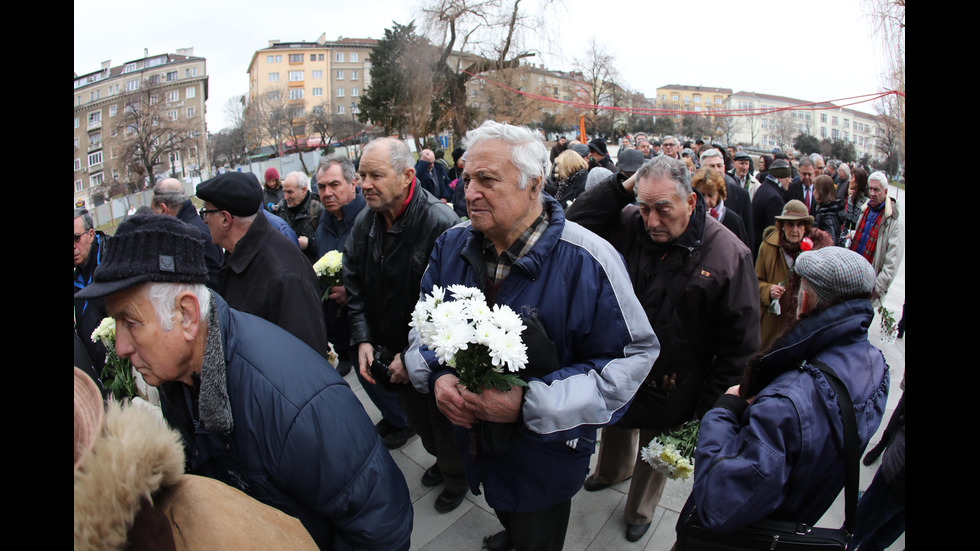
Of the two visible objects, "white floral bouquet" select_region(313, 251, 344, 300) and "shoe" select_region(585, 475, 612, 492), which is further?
"white floral bouquet" select_region(313, 251, 344, 300)

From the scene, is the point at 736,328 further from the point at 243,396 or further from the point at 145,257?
the point at 145,257

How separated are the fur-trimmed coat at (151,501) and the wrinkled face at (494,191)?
137cm

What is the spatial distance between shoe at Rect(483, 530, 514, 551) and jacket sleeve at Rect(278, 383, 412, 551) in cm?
139

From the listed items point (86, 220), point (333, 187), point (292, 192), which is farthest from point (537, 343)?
point (292, 192)

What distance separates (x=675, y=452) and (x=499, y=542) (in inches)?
46.1

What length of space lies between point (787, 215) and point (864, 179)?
3995mm

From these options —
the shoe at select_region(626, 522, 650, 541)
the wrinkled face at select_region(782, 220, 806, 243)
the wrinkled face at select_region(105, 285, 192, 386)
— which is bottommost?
the shoe at select_region(626, 522, 650, 541)

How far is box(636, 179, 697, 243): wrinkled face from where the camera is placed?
2.71 meters

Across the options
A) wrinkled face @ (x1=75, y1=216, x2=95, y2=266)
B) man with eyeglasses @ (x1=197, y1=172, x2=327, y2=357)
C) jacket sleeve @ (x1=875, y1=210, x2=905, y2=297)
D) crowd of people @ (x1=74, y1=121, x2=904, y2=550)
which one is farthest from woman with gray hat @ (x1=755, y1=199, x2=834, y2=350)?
wrinkled face @ (x1=75, y1=216, x2=95, y2=266)

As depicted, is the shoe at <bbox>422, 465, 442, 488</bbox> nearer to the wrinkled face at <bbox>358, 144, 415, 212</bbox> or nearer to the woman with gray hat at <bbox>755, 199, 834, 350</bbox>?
the wrinkled face at <bbox>358, 144, 415, 212</bbox>

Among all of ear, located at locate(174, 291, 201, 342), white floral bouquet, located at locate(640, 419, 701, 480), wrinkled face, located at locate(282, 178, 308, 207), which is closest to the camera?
ear, located at locate(174, 291, 201, 342)

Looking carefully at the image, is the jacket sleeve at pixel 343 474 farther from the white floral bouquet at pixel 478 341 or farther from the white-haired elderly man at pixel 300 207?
A: the white-haired elderly man at pixel 300 207
